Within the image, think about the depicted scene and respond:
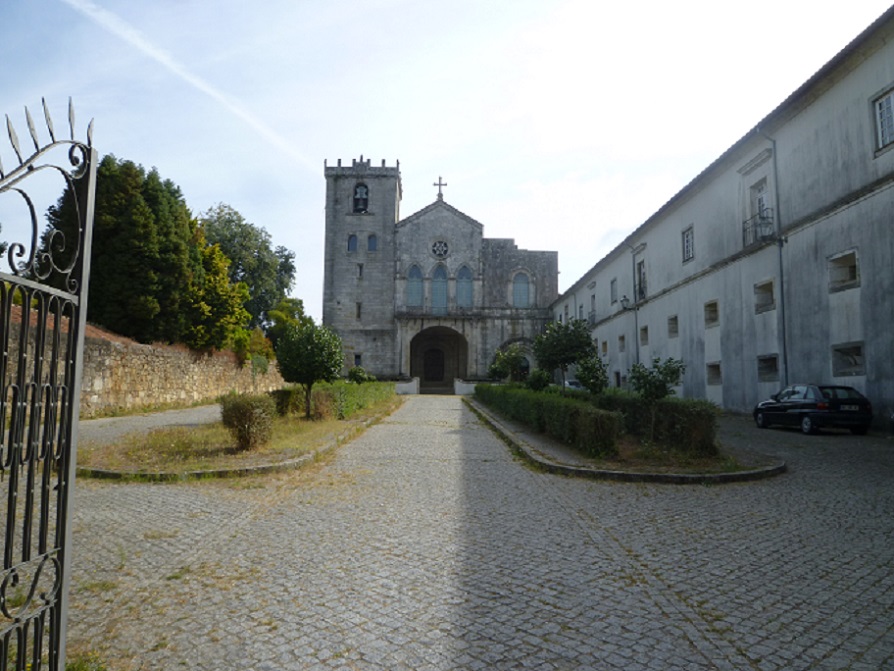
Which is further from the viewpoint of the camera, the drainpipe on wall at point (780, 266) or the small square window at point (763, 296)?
the small square window at point (763, 296)

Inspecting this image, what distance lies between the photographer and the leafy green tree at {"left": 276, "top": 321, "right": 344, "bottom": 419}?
1547 cm

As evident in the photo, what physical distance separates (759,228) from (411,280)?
3061 centimetres

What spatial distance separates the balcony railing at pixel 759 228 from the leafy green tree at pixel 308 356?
13.3 meters

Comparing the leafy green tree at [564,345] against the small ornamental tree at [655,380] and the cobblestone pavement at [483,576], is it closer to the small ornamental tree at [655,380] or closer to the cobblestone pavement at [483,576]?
the small ornamental tree at [655,380]

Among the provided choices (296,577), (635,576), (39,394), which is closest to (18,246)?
(39,394)

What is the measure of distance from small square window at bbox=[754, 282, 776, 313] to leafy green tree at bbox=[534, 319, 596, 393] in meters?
5.27

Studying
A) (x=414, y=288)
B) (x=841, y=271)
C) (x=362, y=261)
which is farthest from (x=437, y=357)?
(x=841, y=271)

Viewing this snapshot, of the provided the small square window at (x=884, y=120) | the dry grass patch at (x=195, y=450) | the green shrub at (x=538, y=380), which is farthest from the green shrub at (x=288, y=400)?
the small square window at (x=884, y=120)

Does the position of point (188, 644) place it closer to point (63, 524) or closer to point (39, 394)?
point (63, 524)

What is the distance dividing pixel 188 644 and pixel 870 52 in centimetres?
1803

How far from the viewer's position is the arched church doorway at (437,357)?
48.9m

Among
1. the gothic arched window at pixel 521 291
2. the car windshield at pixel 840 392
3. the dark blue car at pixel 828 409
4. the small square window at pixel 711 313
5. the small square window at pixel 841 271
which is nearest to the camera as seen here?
the dark blue car at pixel 828 409

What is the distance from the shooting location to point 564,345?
2059 cm

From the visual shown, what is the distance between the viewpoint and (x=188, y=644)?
3.20 m
